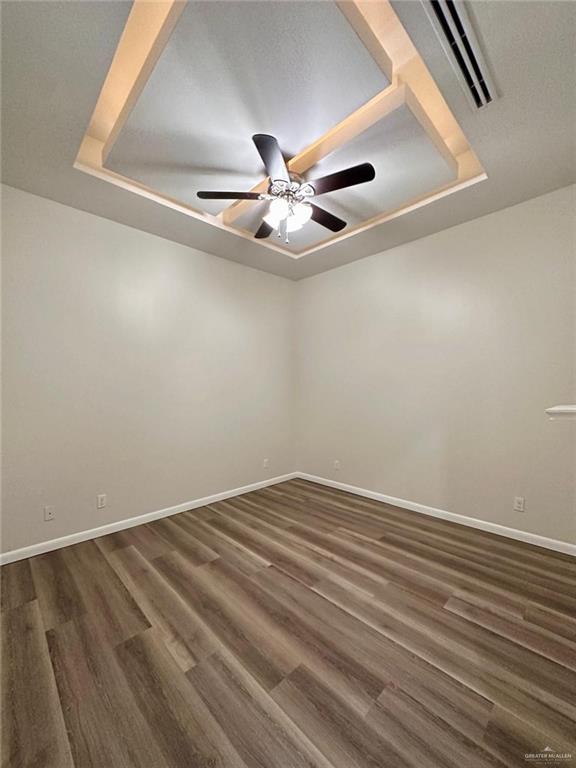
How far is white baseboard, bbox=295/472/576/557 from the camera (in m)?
2.41

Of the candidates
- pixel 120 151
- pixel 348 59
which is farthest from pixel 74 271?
pixel 348 59

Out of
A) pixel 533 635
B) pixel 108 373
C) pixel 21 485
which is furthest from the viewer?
pixel 108 373

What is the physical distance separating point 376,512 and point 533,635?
65.4 inches

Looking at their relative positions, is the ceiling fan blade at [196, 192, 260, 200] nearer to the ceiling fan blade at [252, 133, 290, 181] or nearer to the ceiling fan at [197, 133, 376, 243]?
the ceiling fan at [197, 133, 376, 243]

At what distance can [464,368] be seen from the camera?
115 inches

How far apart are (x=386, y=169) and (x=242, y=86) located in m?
1.18

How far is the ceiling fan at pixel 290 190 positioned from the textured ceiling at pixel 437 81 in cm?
32

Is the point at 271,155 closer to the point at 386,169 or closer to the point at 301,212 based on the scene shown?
the point at 301,212

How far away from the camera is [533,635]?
157 centimetres

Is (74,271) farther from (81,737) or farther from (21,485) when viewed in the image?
(81,737)

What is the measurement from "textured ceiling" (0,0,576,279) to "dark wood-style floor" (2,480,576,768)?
2875mm

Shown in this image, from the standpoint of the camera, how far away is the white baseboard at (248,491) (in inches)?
93.3

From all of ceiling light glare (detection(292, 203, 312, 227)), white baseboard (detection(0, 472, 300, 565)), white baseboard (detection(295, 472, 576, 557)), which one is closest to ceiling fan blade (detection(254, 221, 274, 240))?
ceiling light glare (detection(292, 203, 312, 227))

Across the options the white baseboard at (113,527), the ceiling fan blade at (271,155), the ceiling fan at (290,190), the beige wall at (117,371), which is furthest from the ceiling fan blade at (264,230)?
the white baseboard at (113,527)
